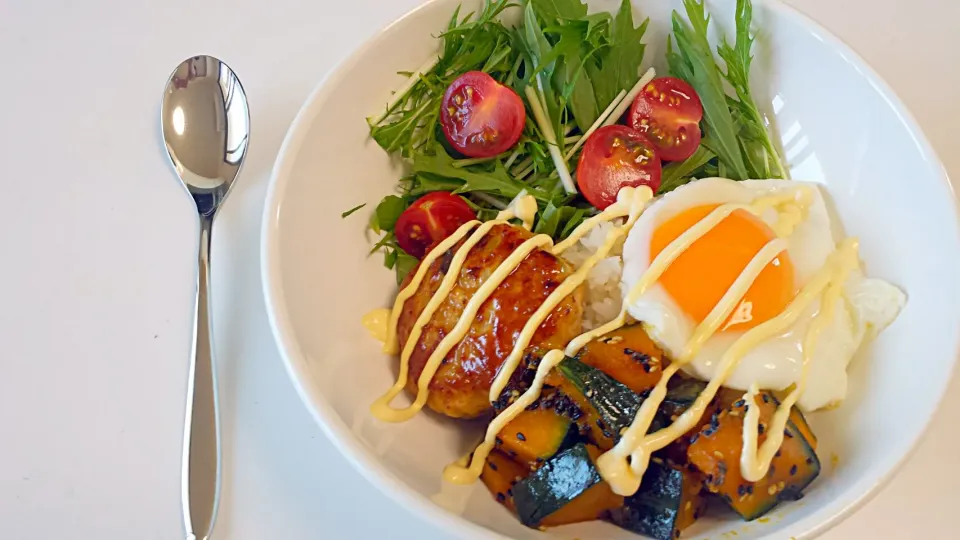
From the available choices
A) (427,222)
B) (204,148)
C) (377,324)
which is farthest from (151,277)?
(427,222)

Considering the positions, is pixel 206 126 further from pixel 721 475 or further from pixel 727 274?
pixel 721 475

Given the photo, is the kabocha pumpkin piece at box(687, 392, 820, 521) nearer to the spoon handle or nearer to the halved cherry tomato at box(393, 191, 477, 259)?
the halved cherry tomato at box(393, 191, 477, 259)

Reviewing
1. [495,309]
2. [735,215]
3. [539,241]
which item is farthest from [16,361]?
[735,215]

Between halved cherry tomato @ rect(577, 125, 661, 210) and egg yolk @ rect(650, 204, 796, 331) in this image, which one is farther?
halved cherry tomato @ rect(577, 125, 661, 210)

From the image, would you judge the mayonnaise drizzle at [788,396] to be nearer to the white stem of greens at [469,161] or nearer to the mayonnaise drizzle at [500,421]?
the mayonnaise drizzle at [500,421]

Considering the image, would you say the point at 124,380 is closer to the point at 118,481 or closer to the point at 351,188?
the point at 118,481

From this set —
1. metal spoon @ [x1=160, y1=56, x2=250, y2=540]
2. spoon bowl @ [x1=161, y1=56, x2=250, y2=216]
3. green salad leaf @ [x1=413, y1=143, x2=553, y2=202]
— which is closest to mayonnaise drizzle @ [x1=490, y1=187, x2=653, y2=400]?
green salad leaf @ [x1=413, y1=143, x2=553, y2=202]
